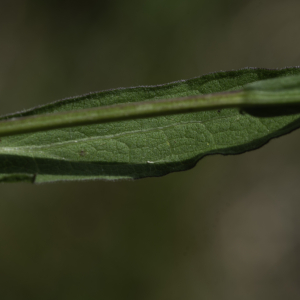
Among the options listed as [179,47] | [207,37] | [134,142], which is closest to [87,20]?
[179,47]

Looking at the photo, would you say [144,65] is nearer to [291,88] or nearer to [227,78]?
[227,78]

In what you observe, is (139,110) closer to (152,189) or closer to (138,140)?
(138,140)

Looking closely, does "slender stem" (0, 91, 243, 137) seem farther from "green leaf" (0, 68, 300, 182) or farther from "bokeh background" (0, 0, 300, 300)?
"bokeh background" (0, 0, 300, 300)

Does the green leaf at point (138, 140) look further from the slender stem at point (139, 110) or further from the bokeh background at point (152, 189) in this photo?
the bokeh background at point (152, 189)

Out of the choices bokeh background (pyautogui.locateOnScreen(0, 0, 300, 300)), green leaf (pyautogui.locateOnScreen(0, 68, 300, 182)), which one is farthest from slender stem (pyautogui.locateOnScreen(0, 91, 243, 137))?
bokeh background (pyautogui.locateOnScreen(0, 0, 300, 300))

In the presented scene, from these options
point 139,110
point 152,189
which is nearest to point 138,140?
point 139,110

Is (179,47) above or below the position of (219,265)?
above
